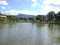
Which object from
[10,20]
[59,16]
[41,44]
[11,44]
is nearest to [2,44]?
[11,44]

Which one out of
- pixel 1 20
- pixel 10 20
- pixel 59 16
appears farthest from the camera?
pixel 10 20

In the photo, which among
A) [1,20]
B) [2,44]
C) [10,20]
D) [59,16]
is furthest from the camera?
[10,20]

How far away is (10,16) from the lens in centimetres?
6838

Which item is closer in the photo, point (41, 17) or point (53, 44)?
point (53, 44)

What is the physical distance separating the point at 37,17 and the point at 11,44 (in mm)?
61130

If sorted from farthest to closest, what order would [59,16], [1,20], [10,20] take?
[10,20], [1,20], [59,16]

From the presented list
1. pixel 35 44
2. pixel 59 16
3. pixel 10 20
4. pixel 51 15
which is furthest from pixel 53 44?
pixel 10 20

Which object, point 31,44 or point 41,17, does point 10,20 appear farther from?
point 31,44

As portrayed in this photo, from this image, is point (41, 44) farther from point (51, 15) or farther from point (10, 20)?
point (10, 20)

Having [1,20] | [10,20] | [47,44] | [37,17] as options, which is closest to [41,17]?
[37,17]

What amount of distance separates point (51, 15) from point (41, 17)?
8.16 m

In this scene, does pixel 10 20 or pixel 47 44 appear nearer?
pixel 47 44

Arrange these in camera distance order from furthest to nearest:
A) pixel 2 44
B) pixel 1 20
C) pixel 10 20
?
pixel 10 20 → pixel 1 20 → pixel 2 44

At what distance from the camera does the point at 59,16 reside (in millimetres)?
48875
